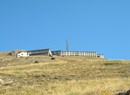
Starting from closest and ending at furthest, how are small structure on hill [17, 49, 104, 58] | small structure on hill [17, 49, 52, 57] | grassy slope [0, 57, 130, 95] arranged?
grassy slope [0, 57, 130, 95] < small structure on hill [17, 49, 52, 57] < small structure on hill [17, 49, 104, 58]

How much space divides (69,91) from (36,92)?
274 centimetres

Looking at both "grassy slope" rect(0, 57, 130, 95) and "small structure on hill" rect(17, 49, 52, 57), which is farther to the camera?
"small structure on hill" rect(17, 49, 52, 57)

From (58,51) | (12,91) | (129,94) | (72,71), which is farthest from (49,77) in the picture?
(58,51)

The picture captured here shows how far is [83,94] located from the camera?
3159 cm

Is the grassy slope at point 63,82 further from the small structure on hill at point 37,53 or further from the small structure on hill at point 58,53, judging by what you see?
the small structure on hill at point 58,53

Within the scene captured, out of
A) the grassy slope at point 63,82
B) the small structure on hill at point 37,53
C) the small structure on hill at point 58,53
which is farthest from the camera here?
the small structure on hill at point 58,53

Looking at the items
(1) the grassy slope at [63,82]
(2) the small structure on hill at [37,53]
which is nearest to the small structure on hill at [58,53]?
(2) the small structure on hill at [37,53]

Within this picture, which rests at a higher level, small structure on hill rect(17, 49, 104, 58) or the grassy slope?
small structure on hill rect(17, 49, 104, 58)

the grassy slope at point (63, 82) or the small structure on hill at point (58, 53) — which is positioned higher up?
the small structure on hill at point (58, 53)

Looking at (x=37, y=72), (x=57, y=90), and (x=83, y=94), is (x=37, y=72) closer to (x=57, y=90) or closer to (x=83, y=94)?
(x=57, y=90)

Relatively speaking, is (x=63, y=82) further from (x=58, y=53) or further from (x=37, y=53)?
(x=37, y=53)

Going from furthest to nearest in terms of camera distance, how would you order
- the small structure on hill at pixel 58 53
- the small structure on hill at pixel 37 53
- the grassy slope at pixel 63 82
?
1. the small structure on hill at pixel 58 53
2. the small structure on hill at pixel 37 53
3. the grassy slope at pixel 63 82

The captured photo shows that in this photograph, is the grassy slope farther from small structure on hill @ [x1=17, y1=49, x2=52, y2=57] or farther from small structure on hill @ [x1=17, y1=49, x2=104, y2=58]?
small structure on hill @ [x1=17, y1=49, x2=104, y2=58]

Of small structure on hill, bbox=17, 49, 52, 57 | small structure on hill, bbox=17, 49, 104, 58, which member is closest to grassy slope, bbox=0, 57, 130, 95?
small structure on hill, bbox=17, 49, 52, 57
